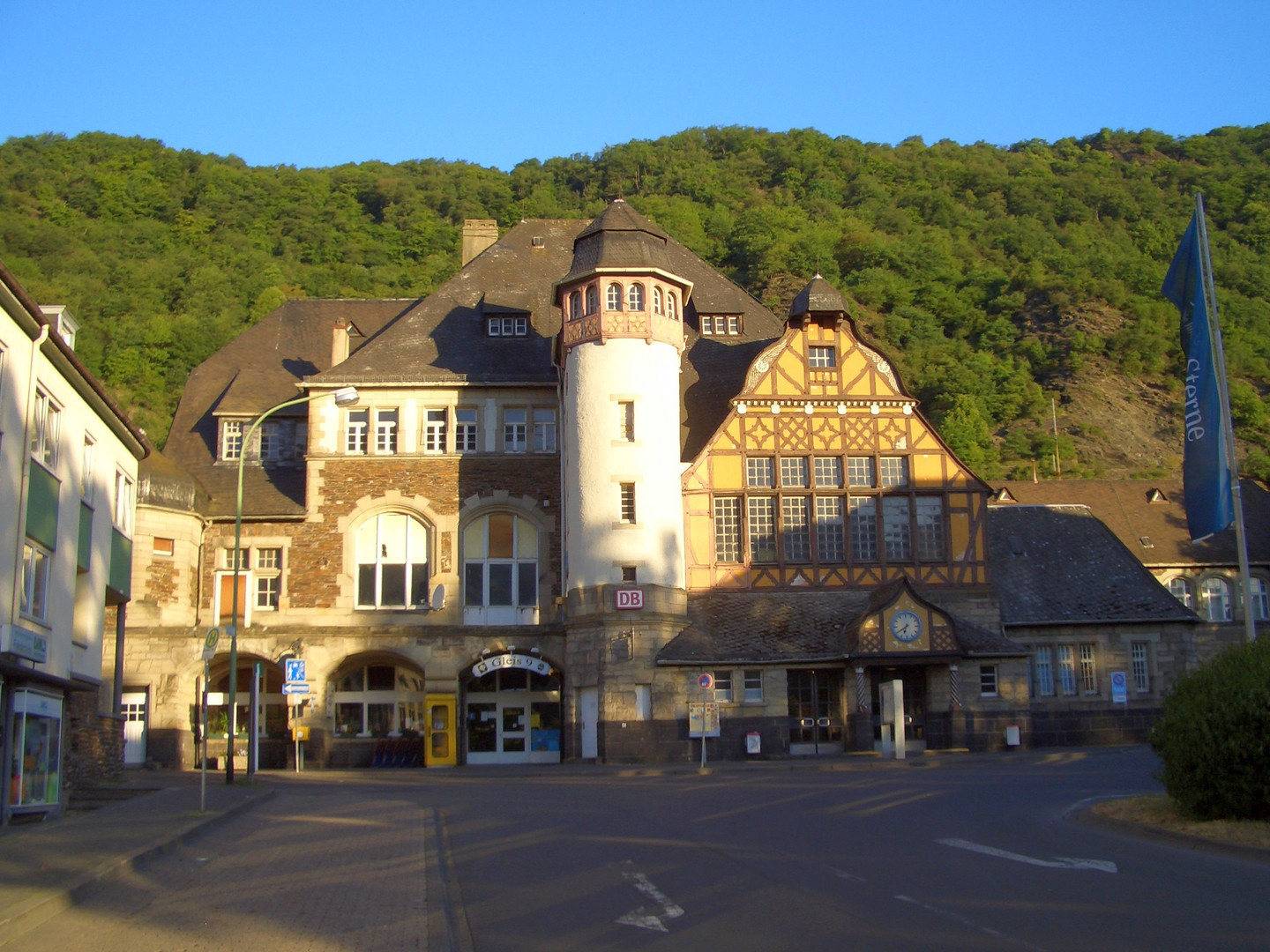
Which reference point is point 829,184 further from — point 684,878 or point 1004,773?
point 684,878

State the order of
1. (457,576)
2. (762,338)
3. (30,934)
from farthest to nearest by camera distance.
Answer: (762,338)
(457,576)
(30,934)

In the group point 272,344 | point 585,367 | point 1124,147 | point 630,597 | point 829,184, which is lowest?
point 630,597

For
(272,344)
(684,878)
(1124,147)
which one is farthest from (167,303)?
(1124,147)

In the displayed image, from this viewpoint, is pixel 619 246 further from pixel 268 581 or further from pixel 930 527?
pixel 268 581

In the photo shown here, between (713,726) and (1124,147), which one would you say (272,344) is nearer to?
(713,726)

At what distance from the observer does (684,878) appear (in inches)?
462

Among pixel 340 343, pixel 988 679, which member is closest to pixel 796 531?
pixel 988 679

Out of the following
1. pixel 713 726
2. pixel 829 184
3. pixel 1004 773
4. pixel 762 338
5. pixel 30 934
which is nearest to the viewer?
pixel 30 934

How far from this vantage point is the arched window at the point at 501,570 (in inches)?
1516

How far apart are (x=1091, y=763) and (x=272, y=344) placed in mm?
30075

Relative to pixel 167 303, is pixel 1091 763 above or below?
below

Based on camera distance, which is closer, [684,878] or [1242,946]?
[1242,946]

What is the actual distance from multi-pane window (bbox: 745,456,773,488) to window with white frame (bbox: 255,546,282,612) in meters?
13.7

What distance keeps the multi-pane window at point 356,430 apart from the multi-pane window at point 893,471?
49.5 ft
